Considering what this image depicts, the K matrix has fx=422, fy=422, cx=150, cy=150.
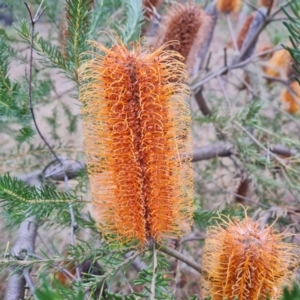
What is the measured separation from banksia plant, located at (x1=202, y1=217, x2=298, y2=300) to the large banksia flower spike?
8 centimetres

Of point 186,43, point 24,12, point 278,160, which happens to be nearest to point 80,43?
point 186,43

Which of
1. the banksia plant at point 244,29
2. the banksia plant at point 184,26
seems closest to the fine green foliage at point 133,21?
the banksia plant at point 184,26

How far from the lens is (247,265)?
53 cm

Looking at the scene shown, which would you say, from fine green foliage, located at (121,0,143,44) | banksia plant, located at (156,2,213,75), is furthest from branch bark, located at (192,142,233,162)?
fine green foliage, located at (121,0,143,44)

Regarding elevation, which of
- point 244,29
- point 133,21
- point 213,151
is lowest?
point 213,151

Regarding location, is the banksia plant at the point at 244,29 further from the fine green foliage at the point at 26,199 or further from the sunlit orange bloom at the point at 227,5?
the fine green foliage at the point at 26,199

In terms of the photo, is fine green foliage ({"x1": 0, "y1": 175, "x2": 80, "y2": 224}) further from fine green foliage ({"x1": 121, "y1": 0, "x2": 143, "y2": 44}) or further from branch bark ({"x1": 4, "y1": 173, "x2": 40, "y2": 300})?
fine green foliage ({"x1": 121, "y1": 0, "x2": 143, "y2": 44})

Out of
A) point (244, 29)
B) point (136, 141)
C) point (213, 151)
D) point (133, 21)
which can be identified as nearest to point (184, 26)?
point (133, 21)

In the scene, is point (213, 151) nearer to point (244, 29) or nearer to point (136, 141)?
point (244, 29)

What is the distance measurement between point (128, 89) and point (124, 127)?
4cm

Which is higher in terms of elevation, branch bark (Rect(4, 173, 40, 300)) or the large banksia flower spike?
the large banksia flower spike

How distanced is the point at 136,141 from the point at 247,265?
210 mm

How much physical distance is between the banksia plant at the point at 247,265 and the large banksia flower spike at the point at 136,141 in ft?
0.26

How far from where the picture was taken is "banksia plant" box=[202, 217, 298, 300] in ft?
1.75
